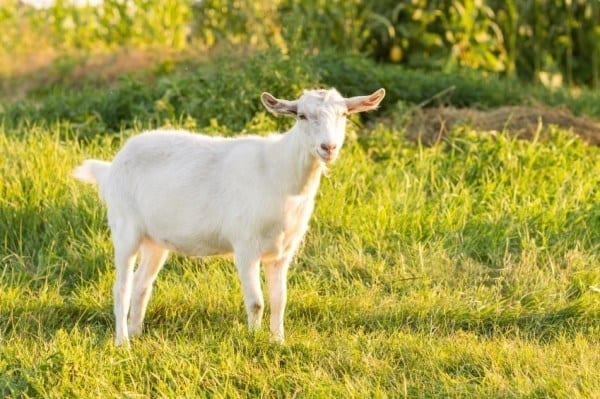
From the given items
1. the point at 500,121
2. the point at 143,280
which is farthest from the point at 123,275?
the point at 500,121

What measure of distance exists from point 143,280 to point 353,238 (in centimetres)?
159

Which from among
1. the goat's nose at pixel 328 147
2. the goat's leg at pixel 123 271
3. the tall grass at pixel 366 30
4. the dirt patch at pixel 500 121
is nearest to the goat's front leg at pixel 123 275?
the goat's leg at pixel 123 271

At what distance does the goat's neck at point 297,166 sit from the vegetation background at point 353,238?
0.82 metres

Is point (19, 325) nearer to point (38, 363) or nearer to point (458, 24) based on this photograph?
point (38, 363)

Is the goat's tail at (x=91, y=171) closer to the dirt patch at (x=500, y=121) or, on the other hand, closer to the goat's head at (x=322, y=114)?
the goat's head at (x=322, y=114)

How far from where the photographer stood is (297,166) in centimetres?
572

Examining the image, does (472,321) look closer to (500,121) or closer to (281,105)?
(281,105)

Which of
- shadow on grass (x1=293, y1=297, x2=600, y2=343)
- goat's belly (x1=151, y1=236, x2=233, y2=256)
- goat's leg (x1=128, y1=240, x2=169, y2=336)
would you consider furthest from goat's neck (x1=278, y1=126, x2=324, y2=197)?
goat's leg (x1=128, y1=240, x2=169, y2=336)

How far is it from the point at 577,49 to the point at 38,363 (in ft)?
33.2

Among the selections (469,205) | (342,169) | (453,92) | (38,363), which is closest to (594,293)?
(469,205)

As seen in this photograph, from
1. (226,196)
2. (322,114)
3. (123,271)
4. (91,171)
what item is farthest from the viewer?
(91,171)

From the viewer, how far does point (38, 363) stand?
5297 millimetres

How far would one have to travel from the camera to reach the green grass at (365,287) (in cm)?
531

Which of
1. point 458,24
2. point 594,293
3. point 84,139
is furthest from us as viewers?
point 458,24
